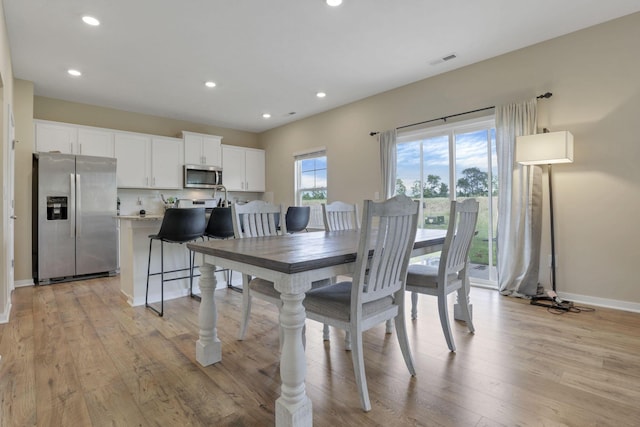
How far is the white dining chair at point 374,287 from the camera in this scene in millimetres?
1541

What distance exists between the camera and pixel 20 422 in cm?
147

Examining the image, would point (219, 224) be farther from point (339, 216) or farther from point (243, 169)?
point (243, 169)

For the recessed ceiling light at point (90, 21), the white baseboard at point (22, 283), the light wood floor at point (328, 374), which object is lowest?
the light wood floor at point (328, 374)

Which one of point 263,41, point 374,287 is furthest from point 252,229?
point 263,41

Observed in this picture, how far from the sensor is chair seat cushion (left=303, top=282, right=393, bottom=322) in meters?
1.63

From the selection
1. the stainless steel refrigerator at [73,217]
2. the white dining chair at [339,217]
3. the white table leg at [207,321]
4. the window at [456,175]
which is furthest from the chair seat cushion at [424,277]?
the stainless steel refrigerator at [73,217]

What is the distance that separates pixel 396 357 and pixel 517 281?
211 cm

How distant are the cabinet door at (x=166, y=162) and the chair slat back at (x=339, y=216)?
369cm

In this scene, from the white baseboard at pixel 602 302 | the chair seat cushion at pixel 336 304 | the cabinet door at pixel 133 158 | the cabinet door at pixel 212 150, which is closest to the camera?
the chair seat cushion at pixel 336 304

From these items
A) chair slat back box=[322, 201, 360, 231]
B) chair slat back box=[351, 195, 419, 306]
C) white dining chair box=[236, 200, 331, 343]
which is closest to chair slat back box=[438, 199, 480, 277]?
chair slat back box=[351, 195, 419, 306]

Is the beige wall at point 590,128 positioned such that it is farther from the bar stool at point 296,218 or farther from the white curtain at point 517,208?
the bar stool at point 296,218

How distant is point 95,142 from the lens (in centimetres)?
490

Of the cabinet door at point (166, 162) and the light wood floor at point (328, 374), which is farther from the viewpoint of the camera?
the cabinet door at point (166, 162)

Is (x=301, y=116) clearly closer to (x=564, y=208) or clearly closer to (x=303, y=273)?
(x=564, y=208)
